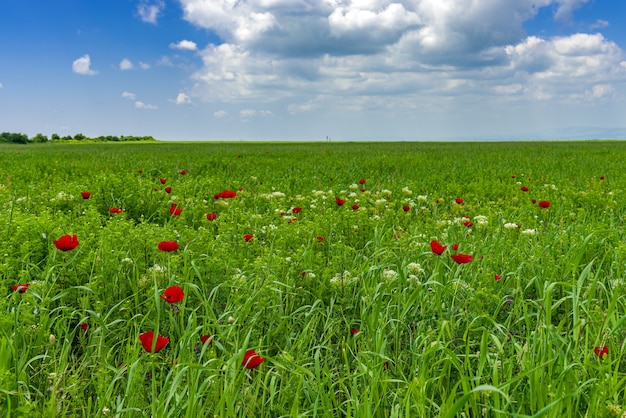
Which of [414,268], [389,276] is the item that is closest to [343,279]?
[389,276]

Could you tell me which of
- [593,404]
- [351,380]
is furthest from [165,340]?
[593,404]

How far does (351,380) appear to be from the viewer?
2.42 meters

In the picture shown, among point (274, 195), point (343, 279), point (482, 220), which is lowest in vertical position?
point (343, 279)

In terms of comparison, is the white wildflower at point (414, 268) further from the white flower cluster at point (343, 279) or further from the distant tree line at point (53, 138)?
the distant tree line at point (53, 138)

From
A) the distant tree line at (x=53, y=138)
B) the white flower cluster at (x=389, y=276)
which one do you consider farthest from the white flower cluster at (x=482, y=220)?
the distant tree line at (x=53, y=138)

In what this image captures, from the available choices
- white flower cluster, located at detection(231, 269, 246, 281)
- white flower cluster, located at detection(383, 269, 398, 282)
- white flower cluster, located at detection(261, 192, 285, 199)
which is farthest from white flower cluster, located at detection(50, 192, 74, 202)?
white flower cluster, located at detection(383, 269, 398, 282)

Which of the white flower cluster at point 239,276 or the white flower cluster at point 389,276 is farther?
the white flower cluster at point 389,276

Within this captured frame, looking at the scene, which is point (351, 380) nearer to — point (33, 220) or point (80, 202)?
point (33, 220)

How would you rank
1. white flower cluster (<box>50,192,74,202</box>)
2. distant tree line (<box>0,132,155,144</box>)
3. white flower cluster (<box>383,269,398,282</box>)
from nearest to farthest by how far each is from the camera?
white flower cluster (<box>383,269,398,282</box>), white flower cluster (<box>50,192,74,202</box>), distant tree line (<box>0,132,155,144</box>)

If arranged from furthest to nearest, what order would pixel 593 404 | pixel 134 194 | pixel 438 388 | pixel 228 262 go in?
pixel 134 194
pixel 228 262
pixel 438 388
pixel 593 404

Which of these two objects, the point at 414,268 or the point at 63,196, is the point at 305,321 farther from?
the point at 63,196

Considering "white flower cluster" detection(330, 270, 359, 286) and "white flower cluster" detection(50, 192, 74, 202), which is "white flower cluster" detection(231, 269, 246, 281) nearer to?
"white flower cluster" detection(330, 270, 359, 286)

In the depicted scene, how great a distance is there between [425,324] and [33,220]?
10.0ft

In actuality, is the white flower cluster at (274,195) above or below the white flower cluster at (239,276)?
above
